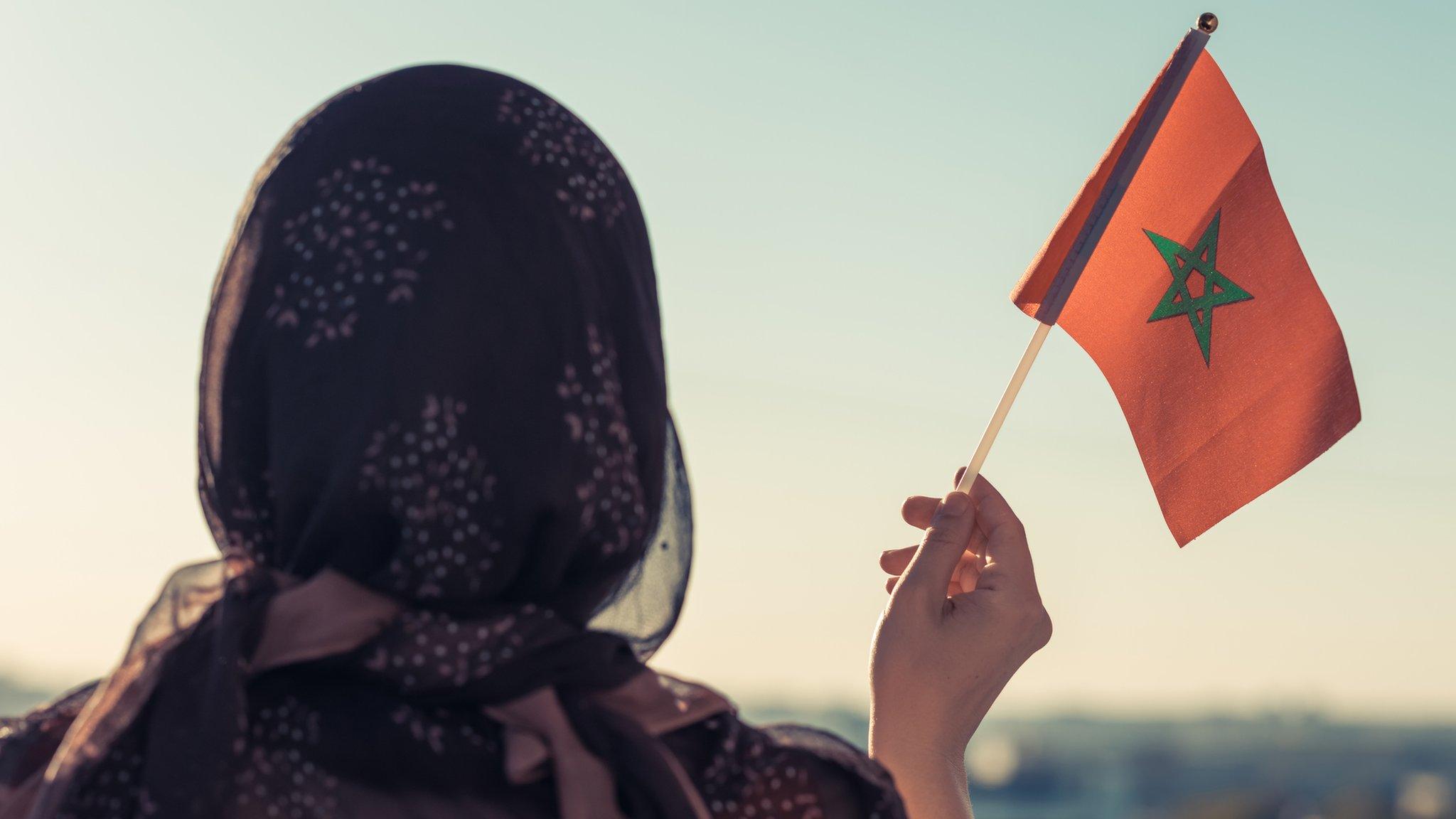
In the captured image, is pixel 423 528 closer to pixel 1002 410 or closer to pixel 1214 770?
pixel 1002 410

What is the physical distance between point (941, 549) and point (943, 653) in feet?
0.78

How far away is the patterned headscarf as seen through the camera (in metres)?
1.42

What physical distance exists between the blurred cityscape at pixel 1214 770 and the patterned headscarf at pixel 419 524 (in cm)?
9502

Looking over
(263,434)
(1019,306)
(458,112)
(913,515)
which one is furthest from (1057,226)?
(263,434)

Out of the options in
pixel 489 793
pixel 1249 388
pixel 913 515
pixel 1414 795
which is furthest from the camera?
pixel 1414 795

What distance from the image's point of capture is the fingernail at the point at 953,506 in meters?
2.39

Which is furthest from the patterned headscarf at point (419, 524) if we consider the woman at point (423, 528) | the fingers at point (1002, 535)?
the fingers at point (1002, 535)

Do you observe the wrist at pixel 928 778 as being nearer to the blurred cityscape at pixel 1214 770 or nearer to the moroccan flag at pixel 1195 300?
the moroccan flag at pixel 1195 300

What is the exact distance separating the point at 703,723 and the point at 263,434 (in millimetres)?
542

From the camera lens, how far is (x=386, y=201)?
156cm

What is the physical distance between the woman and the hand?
413 mm

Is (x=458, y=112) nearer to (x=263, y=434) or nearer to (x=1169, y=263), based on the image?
(x=263, y=434)

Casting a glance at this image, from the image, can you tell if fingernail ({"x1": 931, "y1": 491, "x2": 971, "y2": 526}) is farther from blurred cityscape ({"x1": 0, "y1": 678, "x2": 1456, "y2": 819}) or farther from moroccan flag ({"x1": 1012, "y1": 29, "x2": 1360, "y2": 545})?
blurred cityscape ({"x1": 0, "y1": 678, "x2": 1456, "y2": 819})

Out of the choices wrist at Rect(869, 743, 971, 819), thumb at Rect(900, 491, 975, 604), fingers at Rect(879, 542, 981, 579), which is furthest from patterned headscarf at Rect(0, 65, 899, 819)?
fingers at Rect(879, 542, 981, 579)
